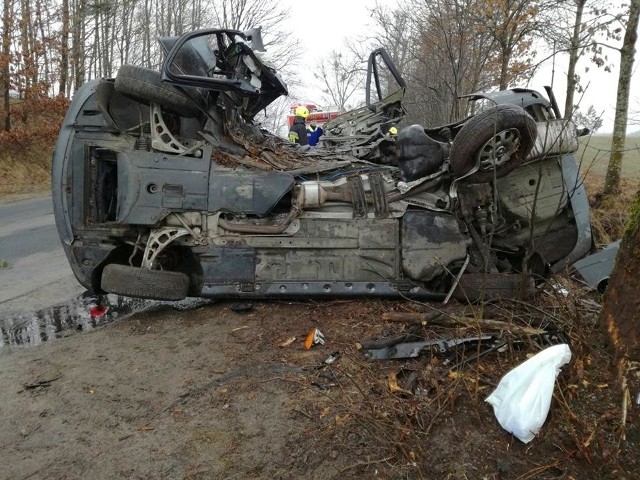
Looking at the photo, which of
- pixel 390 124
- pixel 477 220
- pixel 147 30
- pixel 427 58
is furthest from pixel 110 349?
pixel 147 30

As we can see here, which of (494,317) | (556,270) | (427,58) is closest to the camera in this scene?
(494,317)

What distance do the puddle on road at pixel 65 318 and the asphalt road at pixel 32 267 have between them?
0.18 meters

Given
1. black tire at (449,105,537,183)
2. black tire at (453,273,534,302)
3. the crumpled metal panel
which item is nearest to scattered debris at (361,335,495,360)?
the crumpled metal panel

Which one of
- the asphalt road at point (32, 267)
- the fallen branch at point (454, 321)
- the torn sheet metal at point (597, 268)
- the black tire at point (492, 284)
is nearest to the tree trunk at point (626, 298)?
the fallen branch at point (454, 321)

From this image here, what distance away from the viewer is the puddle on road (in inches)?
163

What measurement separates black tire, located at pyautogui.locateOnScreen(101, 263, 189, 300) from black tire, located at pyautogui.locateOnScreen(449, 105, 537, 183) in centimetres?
253

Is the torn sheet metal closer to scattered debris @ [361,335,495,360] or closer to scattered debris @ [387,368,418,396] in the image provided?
scattered debris @ [361,335,495,360]

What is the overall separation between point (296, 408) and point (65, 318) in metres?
2.86

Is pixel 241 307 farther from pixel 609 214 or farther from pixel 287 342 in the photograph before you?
pixel 609 214

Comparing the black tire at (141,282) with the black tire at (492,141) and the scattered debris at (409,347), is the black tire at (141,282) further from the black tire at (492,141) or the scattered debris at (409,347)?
Result: the black tire at (492,141)

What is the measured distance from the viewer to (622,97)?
828 cm

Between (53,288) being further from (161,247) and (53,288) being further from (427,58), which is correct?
(427,58)

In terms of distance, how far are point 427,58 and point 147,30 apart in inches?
794

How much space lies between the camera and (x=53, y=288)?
5383mm
